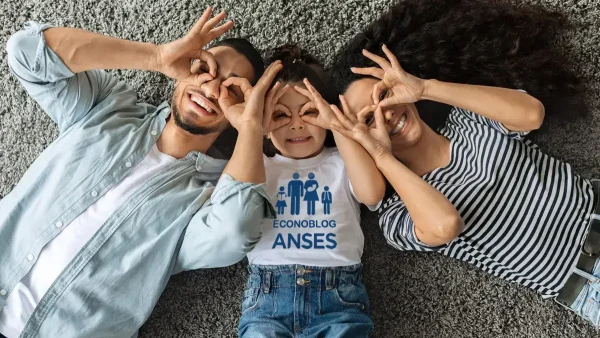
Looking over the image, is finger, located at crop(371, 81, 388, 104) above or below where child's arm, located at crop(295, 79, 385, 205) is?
above

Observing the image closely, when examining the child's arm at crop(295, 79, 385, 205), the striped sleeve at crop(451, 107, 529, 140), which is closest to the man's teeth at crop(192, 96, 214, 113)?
the child's arm at crop(295, 79, 385, 205)

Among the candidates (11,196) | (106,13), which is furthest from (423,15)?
(11,196)

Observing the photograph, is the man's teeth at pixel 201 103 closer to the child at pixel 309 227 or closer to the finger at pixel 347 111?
the child at pixel 309 227

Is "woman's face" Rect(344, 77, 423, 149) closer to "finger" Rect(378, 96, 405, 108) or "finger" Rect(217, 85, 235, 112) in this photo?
"finger" Rect(378, 96, 405, 108)

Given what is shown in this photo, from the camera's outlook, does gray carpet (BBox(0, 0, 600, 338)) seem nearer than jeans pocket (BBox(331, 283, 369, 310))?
No

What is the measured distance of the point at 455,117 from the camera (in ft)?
3.93

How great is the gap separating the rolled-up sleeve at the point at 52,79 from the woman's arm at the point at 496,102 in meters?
0.74

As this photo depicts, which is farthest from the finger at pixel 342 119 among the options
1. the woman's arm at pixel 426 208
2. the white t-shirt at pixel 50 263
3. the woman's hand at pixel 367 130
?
the white t-shirt at pixel 50 263

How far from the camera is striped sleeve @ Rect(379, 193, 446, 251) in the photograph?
1.10m

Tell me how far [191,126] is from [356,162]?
38 cm

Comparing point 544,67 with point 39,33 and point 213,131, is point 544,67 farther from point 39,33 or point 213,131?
point 39,33

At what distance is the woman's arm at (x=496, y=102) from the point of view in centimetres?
104

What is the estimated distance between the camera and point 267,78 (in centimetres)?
114

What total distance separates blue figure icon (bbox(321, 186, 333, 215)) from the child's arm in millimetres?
63
